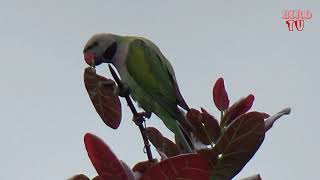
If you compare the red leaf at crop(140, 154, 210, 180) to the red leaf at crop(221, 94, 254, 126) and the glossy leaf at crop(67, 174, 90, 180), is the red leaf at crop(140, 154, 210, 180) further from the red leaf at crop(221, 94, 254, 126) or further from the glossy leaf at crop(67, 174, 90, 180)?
the red leaf at crop(221, 94, 254, 126)

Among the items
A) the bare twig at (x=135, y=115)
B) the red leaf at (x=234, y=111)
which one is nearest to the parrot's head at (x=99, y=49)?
the bare twig at (x=135, y=115)

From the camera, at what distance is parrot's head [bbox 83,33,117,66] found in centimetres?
80

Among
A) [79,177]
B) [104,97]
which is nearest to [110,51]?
[104,97]

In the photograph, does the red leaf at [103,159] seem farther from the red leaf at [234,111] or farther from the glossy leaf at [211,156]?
the red leaf at [234,111]

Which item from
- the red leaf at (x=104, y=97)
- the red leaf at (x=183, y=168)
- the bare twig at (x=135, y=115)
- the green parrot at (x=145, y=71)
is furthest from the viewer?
the green parrot at (x=145, y=71)

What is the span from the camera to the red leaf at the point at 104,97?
72 cm

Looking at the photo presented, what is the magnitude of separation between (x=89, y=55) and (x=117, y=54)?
0.14 metres

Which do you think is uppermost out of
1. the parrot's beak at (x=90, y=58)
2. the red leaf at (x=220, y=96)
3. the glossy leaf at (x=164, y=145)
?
the parrot's beak at (x=90, y=58)

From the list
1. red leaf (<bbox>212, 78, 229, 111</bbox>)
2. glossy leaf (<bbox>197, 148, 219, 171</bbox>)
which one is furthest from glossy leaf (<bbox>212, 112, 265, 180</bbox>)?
red leaf (<bbox>212, 78, 229, 111</bbox>)

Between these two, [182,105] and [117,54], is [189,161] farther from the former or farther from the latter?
[117,54]

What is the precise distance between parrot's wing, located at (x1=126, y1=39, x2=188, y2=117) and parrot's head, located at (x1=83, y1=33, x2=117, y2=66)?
0.17ft

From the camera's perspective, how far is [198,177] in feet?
1.65

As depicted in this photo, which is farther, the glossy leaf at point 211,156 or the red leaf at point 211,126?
the red leaf at point 211,126

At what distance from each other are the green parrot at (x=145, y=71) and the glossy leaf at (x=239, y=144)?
0.46ft
